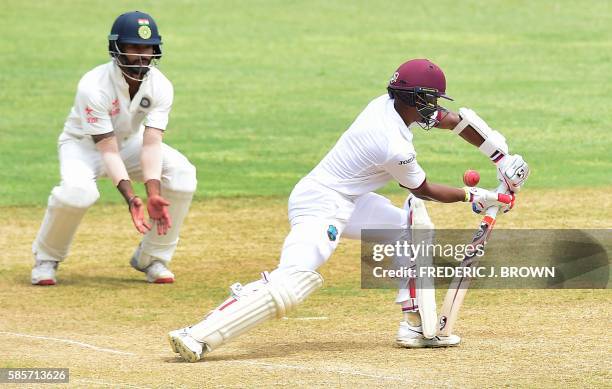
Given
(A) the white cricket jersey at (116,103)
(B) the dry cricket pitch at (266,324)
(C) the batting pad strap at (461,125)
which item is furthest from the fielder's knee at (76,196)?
(C) the batting pad strap at (461,125)

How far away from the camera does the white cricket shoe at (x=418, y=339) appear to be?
8578mm

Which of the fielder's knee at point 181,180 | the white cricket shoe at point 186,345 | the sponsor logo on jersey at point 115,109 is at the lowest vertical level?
the white cricket shoe at point 186,345

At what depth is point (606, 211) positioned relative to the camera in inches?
517

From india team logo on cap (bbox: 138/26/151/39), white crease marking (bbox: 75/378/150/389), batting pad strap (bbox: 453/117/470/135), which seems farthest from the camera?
india team logo on cap (bbox: 138/26/151/39)

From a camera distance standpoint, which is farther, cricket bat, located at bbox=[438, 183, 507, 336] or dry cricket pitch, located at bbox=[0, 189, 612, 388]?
cricket bat, located at bbox=[438, 183, 507, 336]

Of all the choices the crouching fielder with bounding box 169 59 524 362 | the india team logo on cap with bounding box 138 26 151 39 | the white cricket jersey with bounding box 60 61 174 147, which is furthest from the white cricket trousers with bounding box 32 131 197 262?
the crouching fielder with bounding box 169 59 524 362

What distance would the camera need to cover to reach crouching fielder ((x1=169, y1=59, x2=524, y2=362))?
27.1 ft

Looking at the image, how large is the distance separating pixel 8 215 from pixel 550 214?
5.25 m

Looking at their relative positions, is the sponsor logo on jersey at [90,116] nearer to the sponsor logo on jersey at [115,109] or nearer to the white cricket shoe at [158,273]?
the sponsor logo on jersey at [115,109]

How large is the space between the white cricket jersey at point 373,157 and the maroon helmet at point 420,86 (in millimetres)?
137

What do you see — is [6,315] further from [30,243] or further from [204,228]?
[204,228]

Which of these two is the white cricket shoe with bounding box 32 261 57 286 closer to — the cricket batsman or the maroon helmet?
the cricket batsman

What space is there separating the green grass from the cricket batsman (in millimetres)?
3510

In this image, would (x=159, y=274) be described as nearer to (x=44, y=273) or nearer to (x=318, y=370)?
(x=44, y=273)
